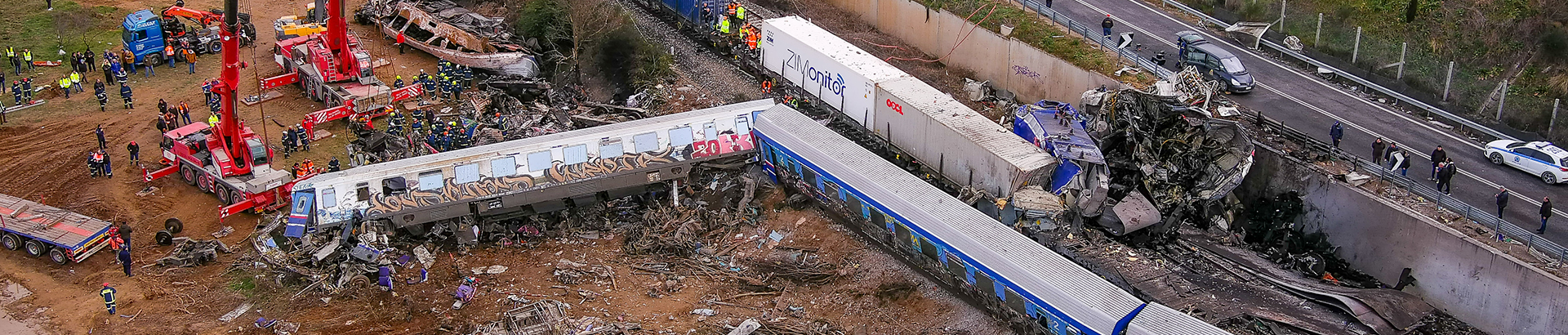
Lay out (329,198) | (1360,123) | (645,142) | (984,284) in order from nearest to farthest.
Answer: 1. (984,284)
2. (329,198)
3. (645,142)
4. (1360,123)

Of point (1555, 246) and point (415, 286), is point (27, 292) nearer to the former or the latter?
point (415, 286)

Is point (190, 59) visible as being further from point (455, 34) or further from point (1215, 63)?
point (1215, 63)

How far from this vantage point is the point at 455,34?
158 feet

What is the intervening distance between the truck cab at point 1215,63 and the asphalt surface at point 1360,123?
452mm

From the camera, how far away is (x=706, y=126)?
35.3m

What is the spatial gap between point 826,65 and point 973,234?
1125cm

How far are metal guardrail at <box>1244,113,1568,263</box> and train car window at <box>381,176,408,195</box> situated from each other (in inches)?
927

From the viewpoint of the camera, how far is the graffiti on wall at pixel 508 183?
32.8 m

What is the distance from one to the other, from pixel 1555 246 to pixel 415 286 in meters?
26.9

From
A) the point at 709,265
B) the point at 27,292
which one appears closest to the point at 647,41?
the point at 709,265

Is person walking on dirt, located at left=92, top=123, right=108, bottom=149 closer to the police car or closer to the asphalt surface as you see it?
the asphalt surface

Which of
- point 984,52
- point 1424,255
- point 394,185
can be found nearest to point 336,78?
point 394,185

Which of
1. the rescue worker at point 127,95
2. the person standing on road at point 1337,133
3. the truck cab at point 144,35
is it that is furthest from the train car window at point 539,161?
the truck cab at point 144,35

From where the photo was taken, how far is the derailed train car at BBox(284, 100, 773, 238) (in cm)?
3275
